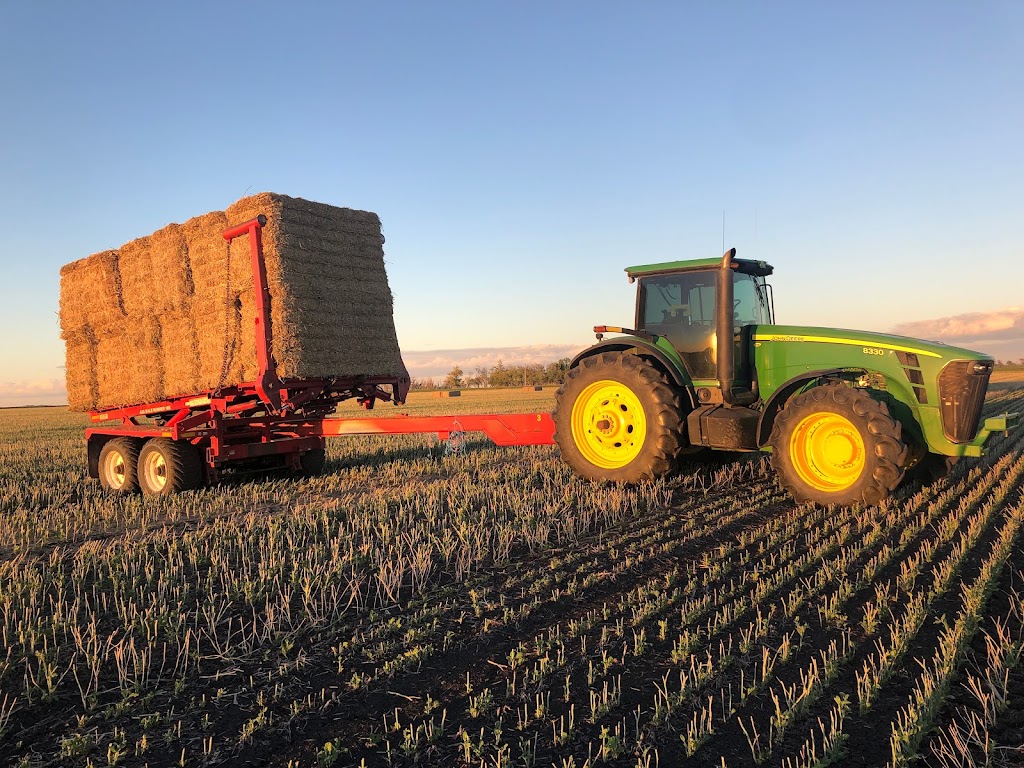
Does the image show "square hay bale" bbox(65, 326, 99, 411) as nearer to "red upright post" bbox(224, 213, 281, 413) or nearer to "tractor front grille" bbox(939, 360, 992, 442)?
"red upright post" bbox(224, 213, 281, 413)

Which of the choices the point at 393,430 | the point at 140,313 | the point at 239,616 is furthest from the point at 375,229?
the point at 239,616

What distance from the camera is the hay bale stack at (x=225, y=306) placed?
7.07 meters

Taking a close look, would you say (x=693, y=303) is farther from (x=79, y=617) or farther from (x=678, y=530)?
(x=79, y=617)

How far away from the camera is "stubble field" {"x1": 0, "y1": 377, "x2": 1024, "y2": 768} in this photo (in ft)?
7.93

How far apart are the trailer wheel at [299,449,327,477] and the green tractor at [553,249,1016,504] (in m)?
3.46

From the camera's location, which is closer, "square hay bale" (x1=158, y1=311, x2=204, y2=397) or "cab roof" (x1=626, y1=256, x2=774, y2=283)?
"cab roof" (x1=626, y1=256, x2=774, y2=283)

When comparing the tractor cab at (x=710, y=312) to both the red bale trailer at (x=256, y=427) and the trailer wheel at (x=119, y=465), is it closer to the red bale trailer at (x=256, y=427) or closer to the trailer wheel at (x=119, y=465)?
the red bale trailer at (x=256, y=427)

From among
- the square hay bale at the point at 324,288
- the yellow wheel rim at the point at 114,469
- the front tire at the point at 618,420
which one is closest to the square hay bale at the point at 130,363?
the yellow wheel rim at the point at 114,469

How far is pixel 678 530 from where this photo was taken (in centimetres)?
530

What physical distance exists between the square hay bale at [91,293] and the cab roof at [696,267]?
6374 mm

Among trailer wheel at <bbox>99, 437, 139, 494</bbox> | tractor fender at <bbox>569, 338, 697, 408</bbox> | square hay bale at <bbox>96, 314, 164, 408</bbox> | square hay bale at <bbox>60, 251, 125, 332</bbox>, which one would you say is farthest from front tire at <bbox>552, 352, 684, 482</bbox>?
square hay bale at <bbox>60, 251, 125, 332</bbox>

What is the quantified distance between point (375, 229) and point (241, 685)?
6.03 metres

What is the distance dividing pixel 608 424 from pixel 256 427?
4.24m

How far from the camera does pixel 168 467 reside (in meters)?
7.57
